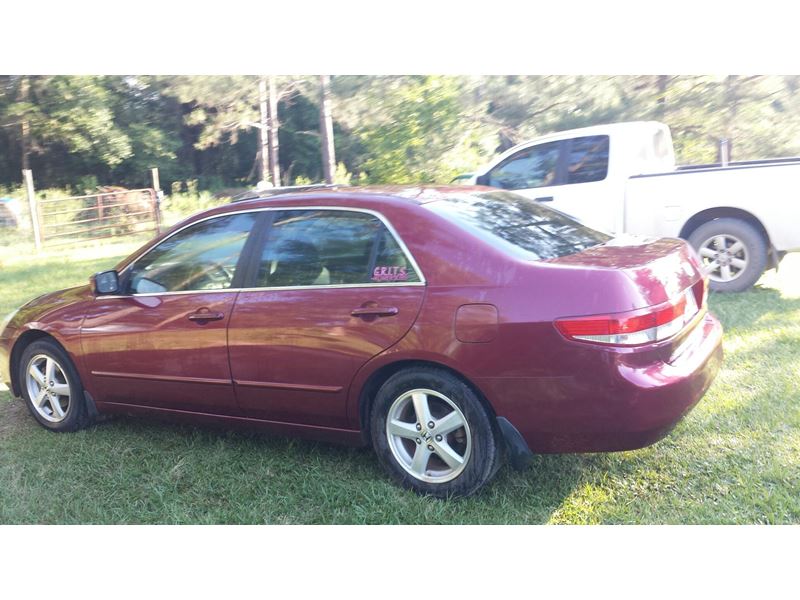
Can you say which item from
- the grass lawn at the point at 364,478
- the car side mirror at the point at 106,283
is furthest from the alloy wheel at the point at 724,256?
the car side mirror at the point at 106,283

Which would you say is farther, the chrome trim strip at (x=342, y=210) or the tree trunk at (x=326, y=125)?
the tree trunk at (x=326, y=125)

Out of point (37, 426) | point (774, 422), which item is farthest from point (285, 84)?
point (774, 422)

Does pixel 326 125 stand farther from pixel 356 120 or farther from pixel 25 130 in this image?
pixel 25 130

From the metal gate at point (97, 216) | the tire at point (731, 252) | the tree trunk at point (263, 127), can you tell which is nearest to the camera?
the tire at point (731, 252)

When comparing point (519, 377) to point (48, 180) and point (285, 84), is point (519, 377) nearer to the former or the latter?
point (285, 84)

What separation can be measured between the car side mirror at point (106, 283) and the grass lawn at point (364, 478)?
3.06 ft

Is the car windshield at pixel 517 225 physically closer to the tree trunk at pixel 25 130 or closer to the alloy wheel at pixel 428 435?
the alloy wheel at pixel 428 435

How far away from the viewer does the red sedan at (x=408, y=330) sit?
301 cm

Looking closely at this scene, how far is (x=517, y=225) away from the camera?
366 centimetres

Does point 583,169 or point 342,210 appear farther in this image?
point 583,169

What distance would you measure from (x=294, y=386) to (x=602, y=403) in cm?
155

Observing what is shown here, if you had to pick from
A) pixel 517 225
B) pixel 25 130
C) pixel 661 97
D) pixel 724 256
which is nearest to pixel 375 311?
pixel 517 225

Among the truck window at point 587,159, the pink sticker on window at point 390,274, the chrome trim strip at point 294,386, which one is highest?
the truck window at point 587,159

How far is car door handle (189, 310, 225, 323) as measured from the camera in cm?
384
